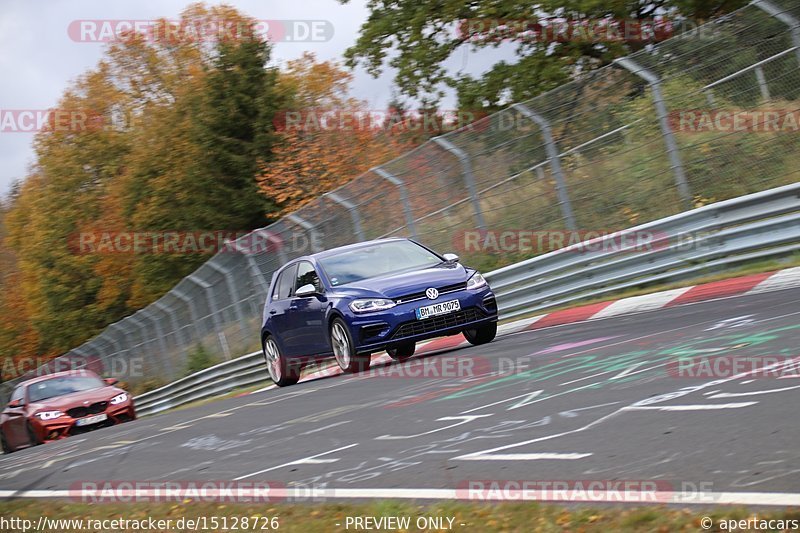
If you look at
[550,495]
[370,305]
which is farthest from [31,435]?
[550,495]

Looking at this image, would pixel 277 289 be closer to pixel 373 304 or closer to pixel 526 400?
pixel 373 304

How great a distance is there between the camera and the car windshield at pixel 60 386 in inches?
765

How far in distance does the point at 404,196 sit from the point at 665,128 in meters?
Answer: 5.72

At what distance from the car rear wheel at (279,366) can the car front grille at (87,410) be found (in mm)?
3482

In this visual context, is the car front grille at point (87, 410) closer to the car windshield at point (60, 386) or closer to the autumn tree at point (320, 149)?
the car windshield at point (60, 386)

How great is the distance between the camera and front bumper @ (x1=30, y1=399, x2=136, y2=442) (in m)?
18.2

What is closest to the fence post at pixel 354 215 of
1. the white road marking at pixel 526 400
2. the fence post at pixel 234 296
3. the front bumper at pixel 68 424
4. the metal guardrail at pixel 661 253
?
the metal guardrail at pixel 661 253

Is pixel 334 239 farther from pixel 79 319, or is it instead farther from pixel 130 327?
pixel 79 319

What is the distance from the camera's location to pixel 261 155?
171 feet

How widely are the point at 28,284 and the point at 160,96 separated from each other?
16.8 metres

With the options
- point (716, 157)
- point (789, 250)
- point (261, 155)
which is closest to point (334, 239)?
point (716, 157)

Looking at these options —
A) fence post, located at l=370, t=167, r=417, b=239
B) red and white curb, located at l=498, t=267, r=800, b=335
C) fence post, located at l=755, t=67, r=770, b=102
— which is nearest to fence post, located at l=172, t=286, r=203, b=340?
fence post, located at l=370, t=167, r=417, b=239

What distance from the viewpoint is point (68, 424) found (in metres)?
Result: 18.2

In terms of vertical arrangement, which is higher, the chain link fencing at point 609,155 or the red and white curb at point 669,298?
the chain link fencing at point 609,155
